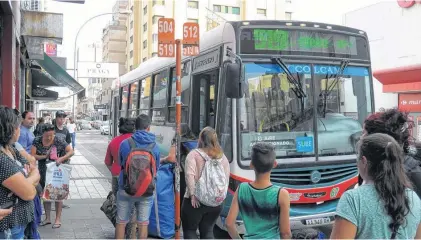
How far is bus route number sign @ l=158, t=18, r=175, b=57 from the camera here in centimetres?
593

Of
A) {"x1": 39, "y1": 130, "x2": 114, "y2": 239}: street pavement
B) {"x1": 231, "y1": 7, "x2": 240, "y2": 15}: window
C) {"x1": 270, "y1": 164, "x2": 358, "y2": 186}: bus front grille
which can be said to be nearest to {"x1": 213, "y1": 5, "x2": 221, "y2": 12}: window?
{"x1": 231, "y1": 7, "x2": 240, "y2": 15}: window

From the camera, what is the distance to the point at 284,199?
9.95 ft

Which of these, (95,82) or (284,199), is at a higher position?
(95,82)

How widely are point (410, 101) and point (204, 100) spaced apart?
1558 cm

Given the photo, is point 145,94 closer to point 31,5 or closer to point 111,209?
point 111,209

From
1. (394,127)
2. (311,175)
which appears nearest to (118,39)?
(311,175)

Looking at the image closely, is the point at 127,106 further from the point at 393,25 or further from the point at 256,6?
the point at 256,6

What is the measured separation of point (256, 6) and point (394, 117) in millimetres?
61519

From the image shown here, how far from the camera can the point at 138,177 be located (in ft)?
16.0

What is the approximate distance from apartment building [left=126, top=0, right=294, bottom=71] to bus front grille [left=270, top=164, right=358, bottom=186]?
50127mm

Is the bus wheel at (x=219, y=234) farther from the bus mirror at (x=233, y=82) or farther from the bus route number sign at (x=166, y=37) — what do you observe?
the bus route number sign at (x=166, y=37)

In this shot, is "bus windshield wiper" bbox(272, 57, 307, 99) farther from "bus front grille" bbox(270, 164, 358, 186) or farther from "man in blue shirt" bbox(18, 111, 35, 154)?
"man in blue shirt" bbox(18, 111, 35, 154)

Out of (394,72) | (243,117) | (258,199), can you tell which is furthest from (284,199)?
(394,72)

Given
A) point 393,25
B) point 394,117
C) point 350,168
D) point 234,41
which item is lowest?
point 350,168
